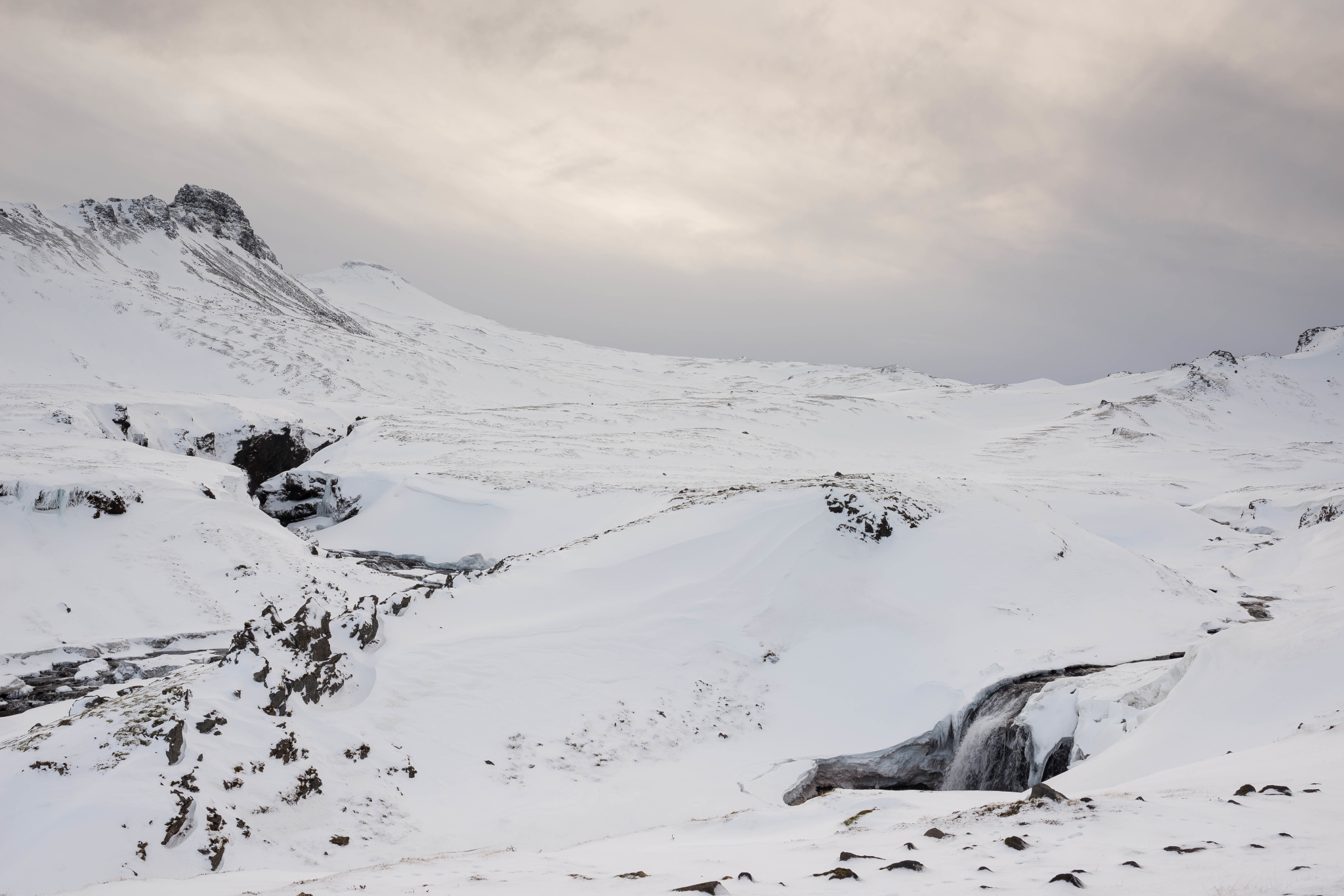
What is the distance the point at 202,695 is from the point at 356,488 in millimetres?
22796

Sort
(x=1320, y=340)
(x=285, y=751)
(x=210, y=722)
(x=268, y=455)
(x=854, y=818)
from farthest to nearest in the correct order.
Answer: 1. (x=1320, y=340)
2. (x=268, y=455)
3. (x=285, y=751)
4. (x=210, y=722)
5. (x=854, y=818)

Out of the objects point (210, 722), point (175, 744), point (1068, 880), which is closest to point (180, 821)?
point (175, 744)

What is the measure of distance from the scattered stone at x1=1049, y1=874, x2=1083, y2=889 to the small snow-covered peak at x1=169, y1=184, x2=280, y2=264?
108m

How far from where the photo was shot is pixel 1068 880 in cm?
506

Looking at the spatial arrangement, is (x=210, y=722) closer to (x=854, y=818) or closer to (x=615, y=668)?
(x=615, y=668)

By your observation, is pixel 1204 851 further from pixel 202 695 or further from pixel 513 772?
pixel 202 695

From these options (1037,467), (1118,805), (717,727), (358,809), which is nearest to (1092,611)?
(717,727)

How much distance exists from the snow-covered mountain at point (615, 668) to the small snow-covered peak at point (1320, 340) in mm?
90311

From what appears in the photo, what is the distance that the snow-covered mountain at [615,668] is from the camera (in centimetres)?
699

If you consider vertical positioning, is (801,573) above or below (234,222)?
below

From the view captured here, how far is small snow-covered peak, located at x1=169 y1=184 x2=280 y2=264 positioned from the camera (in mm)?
89812

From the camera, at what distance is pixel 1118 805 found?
21.2 ft

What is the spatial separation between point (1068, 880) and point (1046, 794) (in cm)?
198

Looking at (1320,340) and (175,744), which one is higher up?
(1320,340)
